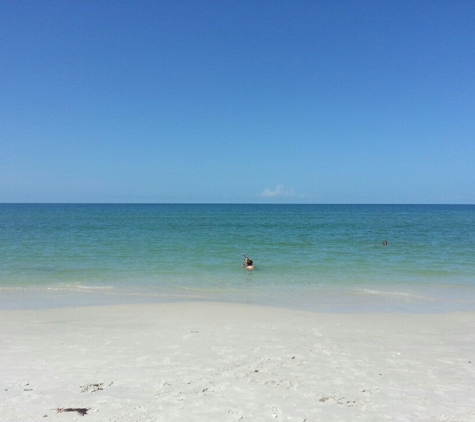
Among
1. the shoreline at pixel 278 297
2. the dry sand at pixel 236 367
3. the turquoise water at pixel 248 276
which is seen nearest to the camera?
the dry sand at pixel 236 367

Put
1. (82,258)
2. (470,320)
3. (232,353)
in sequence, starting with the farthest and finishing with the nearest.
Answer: (82,258) → (470,320) → (232,353)

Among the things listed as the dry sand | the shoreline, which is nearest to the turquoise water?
the shoreline

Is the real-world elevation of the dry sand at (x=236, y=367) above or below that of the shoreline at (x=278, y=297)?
above

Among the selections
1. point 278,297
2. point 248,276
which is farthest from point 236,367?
point 248,276

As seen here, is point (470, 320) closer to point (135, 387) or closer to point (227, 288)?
point (227, 288)

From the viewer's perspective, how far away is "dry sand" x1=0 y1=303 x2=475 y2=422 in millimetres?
4973

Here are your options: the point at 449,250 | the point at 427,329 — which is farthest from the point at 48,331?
the point at 449,250

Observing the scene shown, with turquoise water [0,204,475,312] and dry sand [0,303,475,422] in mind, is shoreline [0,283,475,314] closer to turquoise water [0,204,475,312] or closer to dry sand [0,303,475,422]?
turquoise water [0,204,475,312]

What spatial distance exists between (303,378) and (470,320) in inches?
249

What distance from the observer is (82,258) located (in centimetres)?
1941

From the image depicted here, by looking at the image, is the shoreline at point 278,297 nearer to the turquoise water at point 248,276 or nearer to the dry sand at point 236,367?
the turquoise water at point 248,276

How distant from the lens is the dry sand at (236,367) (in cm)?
497

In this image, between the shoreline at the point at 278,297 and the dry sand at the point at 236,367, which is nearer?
the dry sand at the point at 236,367

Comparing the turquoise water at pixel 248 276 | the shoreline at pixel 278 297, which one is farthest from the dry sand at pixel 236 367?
the turquoise water at pixel 248 276
